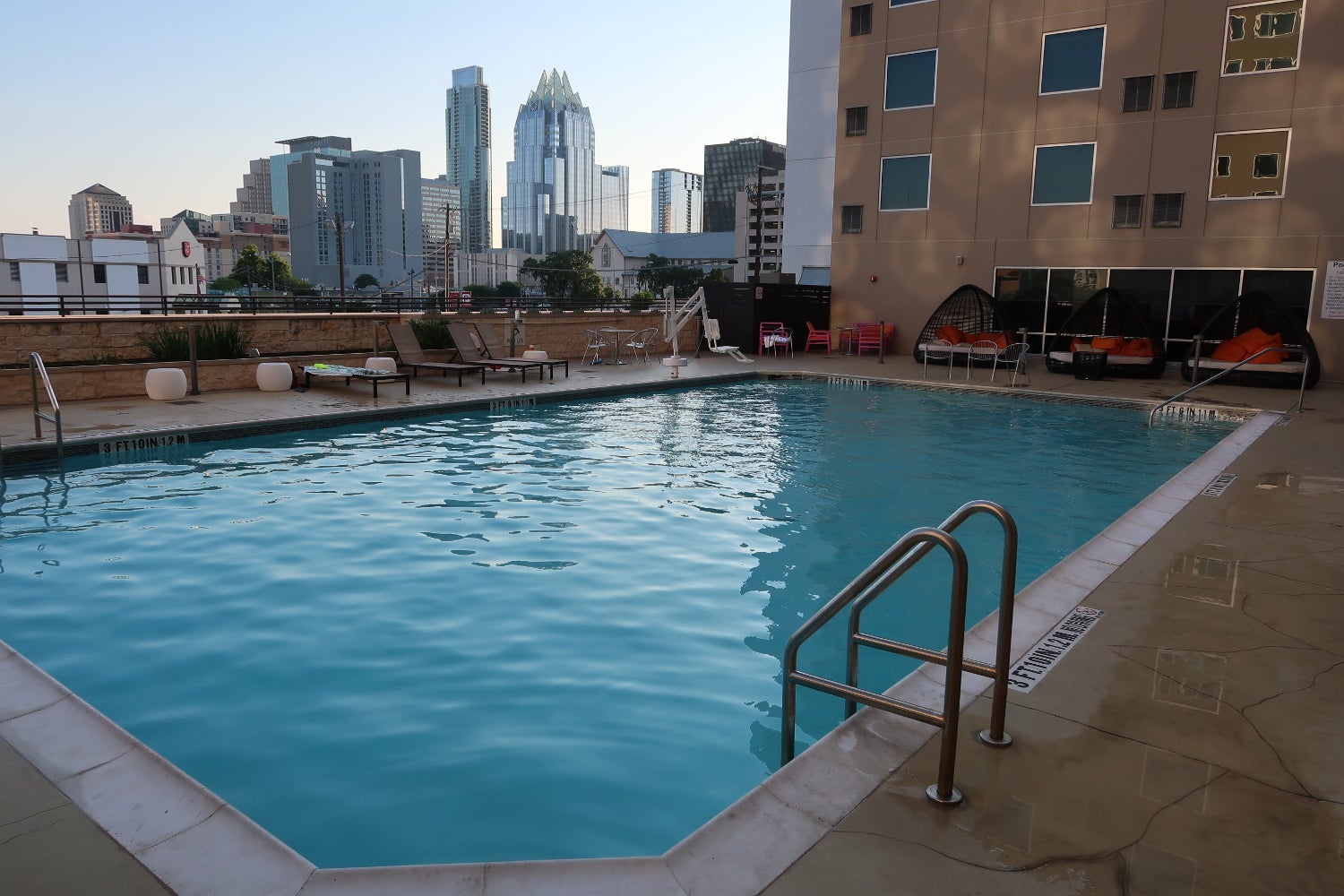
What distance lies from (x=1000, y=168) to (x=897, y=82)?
326 cm

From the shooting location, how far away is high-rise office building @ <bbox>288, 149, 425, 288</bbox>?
429 ft

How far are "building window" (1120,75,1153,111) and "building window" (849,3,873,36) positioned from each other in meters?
5.94

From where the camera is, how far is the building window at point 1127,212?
→ 1741 cm

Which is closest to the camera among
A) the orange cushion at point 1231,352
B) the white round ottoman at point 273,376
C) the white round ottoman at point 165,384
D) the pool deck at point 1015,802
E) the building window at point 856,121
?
the pool deck at point 1015,802

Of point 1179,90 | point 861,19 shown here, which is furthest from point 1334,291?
point 861,19

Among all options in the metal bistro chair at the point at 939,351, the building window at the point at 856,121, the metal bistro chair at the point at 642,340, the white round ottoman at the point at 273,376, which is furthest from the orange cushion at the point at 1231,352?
the white round ottoman at the point at 273,376

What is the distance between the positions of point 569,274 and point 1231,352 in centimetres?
9140

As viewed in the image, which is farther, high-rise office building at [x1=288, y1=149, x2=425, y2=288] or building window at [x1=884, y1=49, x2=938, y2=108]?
high-rise office building at [x1=288, y1=149, x2=425, y2=288]

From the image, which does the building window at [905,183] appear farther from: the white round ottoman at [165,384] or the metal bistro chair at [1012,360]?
the white round ottoman at [165,384]

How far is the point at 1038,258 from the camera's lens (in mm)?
18734

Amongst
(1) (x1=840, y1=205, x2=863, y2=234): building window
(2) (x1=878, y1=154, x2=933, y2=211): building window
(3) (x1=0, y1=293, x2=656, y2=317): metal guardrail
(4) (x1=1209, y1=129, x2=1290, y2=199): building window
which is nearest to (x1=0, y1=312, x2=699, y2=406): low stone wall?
(3) (x1=0, y1=293, x2=656, y2=317): metal guardrail

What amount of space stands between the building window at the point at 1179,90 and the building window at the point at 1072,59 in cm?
124

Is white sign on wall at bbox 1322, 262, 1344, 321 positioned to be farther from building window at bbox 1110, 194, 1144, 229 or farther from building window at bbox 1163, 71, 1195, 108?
building window at bbox 1163, 71, 1195, 108

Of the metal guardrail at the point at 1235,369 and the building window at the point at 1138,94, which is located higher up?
the building window at the point at 1138,94
